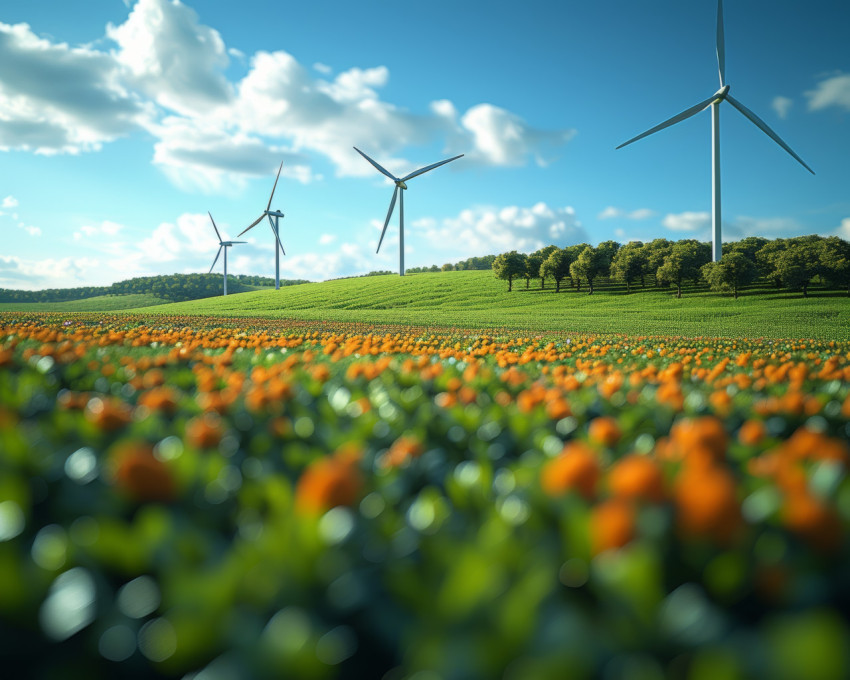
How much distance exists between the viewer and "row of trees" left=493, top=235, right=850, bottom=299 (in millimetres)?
62625

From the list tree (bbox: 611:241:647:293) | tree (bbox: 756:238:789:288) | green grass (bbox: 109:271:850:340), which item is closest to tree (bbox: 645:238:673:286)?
tree (bbox: 611:241:647:293)

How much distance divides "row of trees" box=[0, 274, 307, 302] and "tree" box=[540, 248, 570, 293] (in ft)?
302

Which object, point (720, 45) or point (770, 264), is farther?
point (770, 264)

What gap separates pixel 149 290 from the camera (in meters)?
138

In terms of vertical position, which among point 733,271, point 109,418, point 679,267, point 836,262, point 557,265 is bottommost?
point 109,418

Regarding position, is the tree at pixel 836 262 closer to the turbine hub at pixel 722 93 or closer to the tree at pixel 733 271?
the tree at pixel 733 271

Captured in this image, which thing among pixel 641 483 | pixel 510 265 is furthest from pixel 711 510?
pixel 510 265

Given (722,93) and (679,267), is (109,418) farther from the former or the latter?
(679,267)

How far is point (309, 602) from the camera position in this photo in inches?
50.5

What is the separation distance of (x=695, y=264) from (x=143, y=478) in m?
78.9

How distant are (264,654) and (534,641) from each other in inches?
22.6

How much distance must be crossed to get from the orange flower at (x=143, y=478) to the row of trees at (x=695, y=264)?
71972 mm

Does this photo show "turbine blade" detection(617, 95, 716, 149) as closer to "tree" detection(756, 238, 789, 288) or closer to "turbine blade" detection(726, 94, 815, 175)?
"turbine blade" detection(726, 94, 815, 175)

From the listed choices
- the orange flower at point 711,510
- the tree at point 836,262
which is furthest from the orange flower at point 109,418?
the tree at point 836,262
